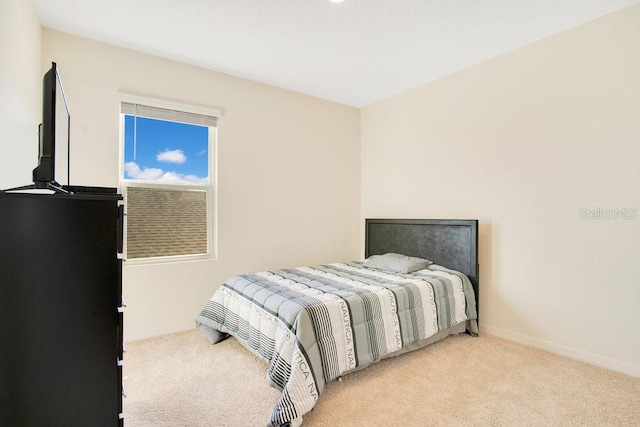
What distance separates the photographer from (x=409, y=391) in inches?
83.7

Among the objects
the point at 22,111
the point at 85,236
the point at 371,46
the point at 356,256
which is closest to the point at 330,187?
the point at 356,256

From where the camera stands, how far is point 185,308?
325 cm

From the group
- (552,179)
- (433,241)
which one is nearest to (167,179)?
(433,241)

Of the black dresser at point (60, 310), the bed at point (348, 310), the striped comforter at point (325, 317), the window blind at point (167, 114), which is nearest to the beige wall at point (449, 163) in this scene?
the window blind at point (167, 114)

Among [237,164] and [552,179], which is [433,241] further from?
[237,164]

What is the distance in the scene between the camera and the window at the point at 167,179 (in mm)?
3084

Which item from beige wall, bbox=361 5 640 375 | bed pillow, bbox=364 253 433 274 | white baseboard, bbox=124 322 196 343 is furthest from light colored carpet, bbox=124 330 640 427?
bed pillow, bbox=364 253 433 274

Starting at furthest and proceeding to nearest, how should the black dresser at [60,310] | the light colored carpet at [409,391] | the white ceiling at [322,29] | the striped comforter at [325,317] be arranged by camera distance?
the white ceiling at [322,29], the striped comforter at [325,317], the light colored carpet at [409,391], the black dresser at [60,310]

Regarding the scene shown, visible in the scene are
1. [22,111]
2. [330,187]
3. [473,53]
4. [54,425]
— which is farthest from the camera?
[330,187]

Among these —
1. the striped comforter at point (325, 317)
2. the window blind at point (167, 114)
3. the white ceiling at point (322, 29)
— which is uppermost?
the white ceiling at point (322, 29)

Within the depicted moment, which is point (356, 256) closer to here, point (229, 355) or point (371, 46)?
point (229, 355)

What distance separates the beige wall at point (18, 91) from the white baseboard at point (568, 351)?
373 centimetres

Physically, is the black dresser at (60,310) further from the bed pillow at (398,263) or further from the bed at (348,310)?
the bed pillow at (398,263)

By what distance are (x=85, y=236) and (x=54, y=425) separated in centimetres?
61
